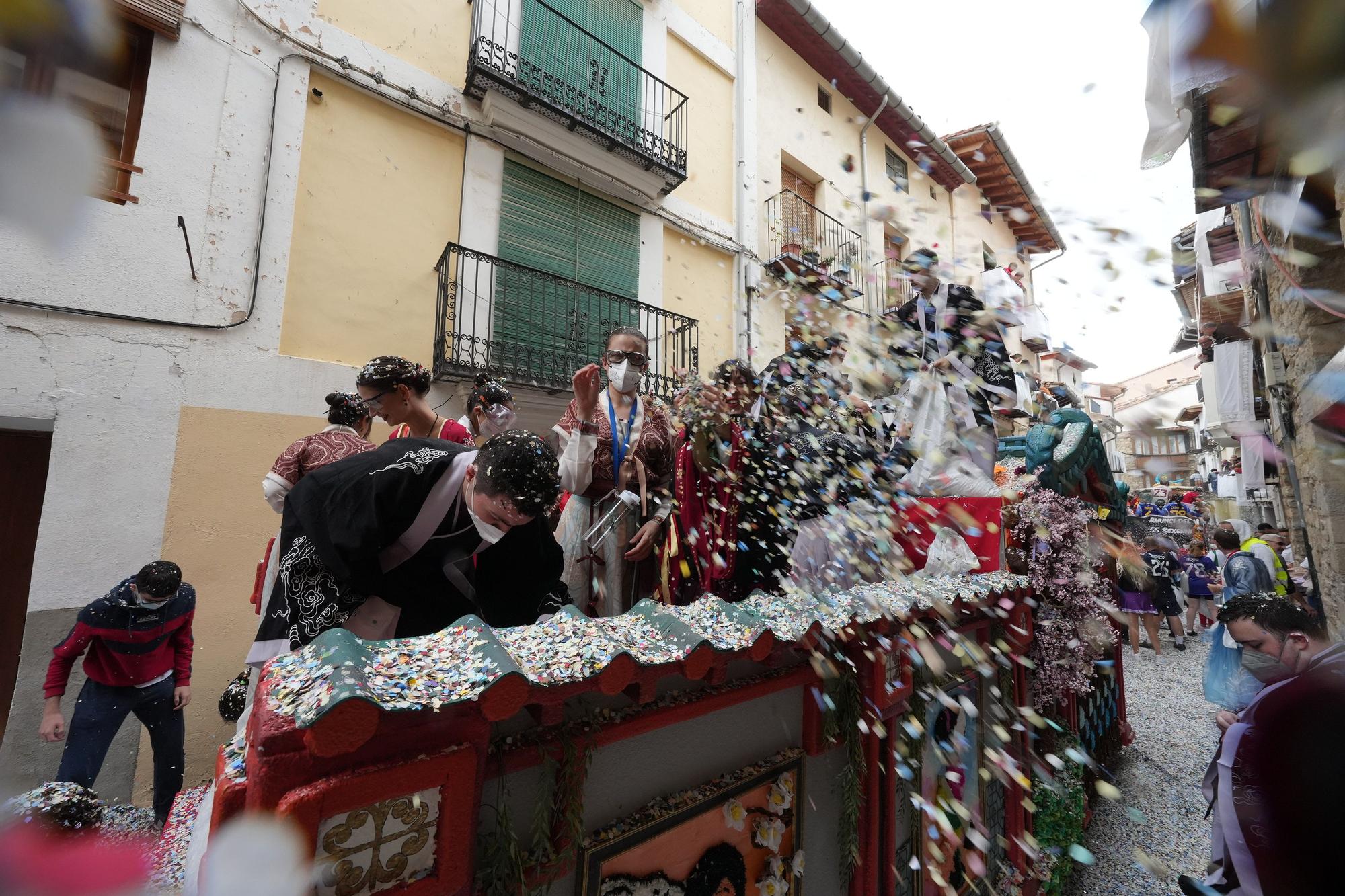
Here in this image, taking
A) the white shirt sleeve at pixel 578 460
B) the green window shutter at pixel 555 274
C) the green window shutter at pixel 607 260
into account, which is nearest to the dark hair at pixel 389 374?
the white shirt sleeve at pixel 578 460

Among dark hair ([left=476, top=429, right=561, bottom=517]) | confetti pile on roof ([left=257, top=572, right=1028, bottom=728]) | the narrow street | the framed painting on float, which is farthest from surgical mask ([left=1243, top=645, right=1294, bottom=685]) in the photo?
dark hair ([left=476, top=429, right=561, bottom=517])

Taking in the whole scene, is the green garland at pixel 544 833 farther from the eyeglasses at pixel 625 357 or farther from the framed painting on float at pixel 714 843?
the eyeglasses at pixel 625 357

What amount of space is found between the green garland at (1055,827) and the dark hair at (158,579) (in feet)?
23.4

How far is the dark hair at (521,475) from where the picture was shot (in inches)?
74.2

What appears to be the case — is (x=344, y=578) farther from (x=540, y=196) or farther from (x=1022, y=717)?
(x=540, y=196)

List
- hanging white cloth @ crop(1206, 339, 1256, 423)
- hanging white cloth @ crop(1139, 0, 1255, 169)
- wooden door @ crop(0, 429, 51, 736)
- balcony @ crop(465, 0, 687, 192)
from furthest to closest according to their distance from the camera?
hanging white cloth @ crop(1206, 339, 1256, 423)
balcony @ crop(465, 0, 687, 192)
wooden door @ crop(0, 429, 51, 736)
hanging white cloth @ crop(1139, 0, 1255, 169)

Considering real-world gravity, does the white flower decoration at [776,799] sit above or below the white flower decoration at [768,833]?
above

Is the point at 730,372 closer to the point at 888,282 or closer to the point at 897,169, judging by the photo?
the point at 888,282

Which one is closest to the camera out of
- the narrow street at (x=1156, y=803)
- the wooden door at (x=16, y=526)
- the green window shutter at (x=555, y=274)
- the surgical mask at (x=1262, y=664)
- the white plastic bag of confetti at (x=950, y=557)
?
the white plastic bag of confetti at (x=950, y=557)

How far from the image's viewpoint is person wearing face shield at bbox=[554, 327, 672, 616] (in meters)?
2.80

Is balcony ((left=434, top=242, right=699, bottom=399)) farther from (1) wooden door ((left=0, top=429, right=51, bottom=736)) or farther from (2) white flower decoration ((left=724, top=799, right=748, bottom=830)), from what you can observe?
(2) white flower decoration ((left=724, top=799, right=748, bottom=830))

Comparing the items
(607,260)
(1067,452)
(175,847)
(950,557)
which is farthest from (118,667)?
(1067,452)

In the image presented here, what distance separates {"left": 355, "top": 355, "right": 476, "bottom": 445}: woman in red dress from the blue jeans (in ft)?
10.4

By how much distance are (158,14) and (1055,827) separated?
10.4 meters
